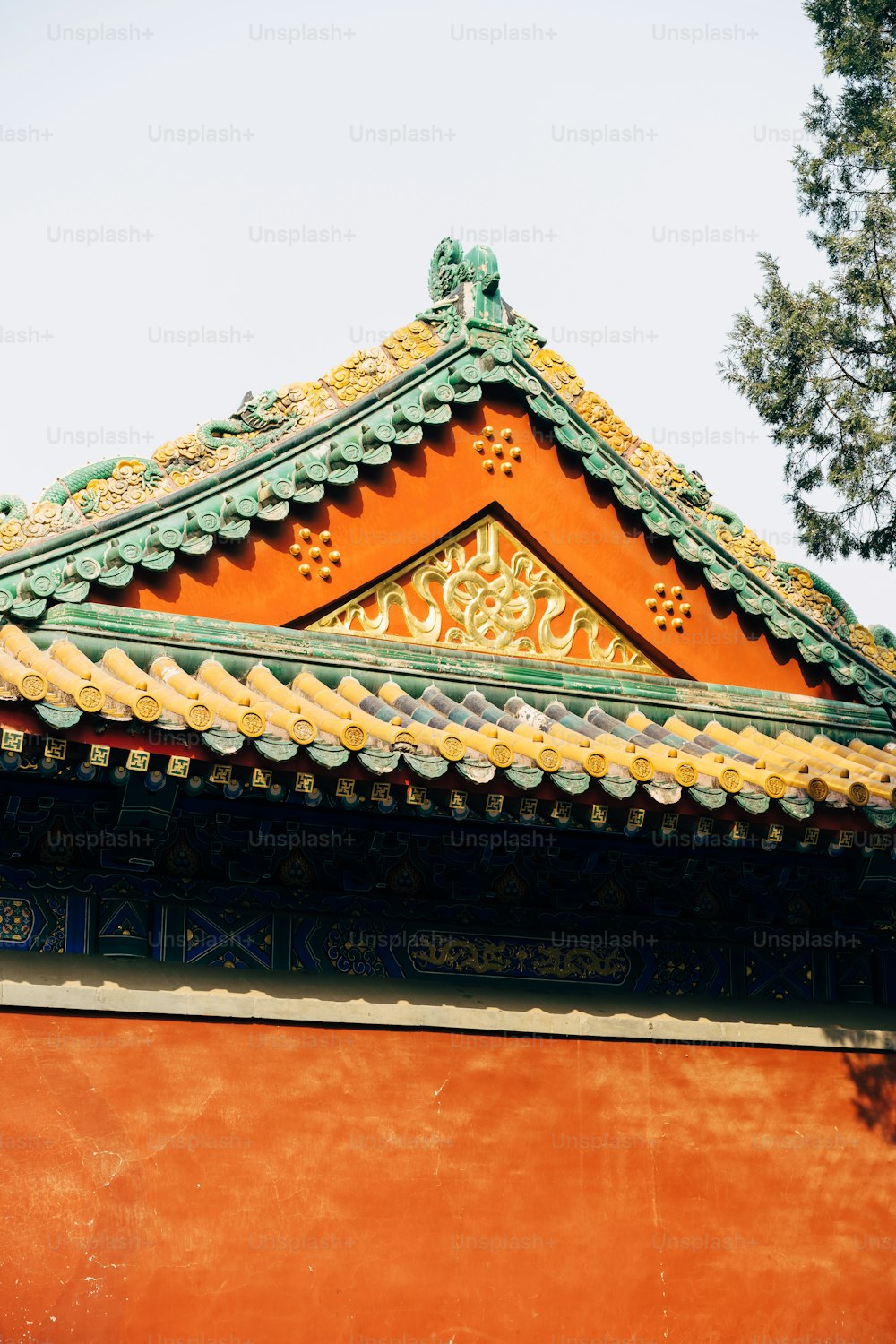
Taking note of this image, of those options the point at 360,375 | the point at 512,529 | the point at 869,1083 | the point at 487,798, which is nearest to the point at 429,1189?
the point at 487,798

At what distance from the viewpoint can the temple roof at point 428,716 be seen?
5.98m

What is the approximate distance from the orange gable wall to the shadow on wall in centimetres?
191

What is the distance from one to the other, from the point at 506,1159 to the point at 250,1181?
3.97ft

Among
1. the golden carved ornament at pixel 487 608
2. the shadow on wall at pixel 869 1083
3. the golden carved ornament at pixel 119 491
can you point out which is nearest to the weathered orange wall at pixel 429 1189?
the shadow on wall at pixel 869 1083

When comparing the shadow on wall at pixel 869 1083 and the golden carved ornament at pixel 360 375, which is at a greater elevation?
the golden carved ornament at pixel 360 375

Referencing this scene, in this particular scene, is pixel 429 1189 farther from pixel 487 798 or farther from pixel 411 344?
pixel 411 344

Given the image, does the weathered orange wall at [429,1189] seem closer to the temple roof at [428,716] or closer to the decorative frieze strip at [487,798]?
the decorative frieze strip at [487,798]

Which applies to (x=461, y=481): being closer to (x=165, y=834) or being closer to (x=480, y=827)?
(x=480, y=827)

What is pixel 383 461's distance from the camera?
26.3 ft

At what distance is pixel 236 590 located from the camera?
7566 mm

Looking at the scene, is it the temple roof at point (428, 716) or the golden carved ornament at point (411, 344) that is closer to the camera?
the temple roof at point (428, 716)

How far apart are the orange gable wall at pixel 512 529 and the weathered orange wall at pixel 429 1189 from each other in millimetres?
1999

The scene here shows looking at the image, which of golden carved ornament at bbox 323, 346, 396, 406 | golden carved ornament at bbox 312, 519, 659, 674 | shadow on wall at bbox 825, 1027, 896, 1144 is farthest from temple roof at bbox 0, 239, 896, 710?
shadow on wall at bbox 825, 1027, 896, 1144

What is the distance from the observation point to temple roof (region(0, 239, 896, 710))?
7207 millimetres
